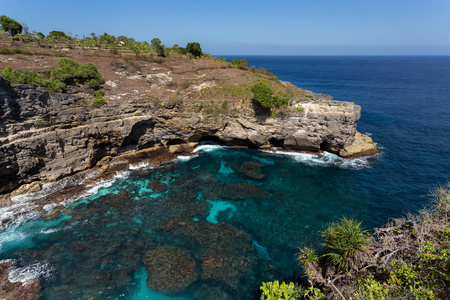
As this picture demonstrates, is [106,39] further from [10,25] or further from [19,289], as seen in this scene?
[19,289]

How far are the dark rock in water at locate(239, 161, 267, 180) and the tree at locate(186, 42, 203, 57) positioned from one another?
118ft

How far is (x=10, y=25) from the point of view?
42.9 m

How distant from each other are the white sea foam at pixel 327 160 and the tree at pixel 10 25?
183ft

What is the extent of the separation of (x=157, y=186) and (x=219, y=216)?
9785 millimetres

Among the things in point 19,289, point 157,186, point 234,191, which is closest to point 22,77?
point 157,186

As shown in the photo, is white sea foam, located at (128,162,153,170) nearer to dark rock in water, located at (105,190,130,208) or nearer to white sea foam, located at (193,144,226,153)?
dark rock in water, located at (105,190,130,208)

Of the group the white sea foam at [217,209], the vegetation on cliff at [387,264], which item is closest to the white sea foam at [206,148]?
the white sea foam at [217,209]

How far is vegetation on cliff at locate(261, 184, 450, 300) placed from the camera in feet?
30.5

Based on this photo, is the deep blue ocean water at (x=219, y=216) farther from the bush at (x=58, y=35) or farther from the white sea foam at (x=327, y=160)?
the bush at (x=58, y=35)

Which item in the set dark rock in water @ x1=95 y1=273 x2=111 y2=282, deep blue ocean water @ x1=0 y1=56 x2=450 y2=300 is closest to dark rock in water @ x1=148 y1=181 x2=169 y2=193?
deep blue ocean water @ x1=0 y1=56 x2=450 y2=300

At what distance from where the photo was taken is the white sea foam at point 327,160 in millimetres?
34375

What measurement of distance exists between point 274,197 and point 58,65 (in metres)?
38.2

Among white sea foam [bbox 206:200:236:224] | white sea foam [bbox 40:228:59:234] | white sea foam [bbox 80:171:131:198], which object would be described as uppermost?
white sea foam [bbox 80:171:131:198]

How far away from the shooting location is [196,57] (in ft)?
186
